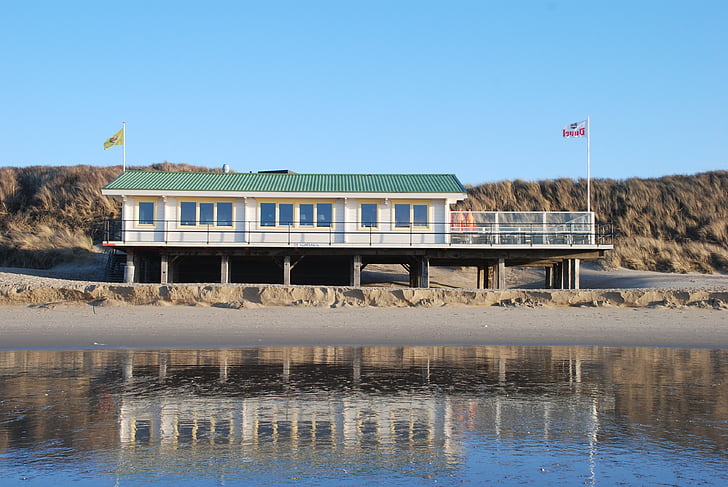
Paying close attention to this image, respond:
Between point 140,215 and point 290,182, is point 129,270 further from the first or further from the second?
point 290,182

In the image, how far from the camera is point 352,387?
1021 cm

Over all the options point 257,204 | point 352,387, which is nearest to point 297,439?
point 352,387

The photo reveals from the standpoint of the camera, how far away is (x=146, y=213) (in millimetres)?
28375

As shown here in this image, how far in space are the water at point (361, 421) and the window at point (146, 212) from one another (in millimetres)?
15797

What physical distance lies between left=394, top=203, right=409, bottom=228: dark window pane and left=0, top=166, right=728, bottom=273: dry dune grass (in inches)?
487

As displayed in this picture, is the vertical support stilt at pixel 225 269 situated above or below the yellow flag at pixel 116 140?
below

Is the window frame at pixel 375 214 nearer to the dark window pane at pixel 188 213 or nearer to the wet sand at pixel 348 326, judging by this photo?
the dark window pane at pixel 188 213

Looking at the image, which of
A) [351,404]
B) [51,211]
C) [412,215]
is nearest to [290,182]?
[412,215]

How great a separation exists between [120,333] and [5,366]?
180 inches

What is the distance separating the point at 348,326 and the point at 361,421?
9631 mm

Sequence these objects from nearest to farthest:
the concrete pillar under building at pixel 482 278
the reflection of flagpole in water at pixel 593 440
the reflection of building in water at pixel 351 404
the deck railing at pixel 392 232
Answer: the reflection of flagpole in water at pixel 593 440
the reflection of building in water at pixel 351 404
the deck railing at pixel 392 232
the concrete pillar under building at pixel 482 278

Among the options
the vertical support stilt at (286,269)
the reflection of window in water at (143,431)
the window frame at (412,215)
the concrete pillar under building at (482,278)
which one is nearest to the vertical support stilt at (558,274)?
the concrete pillar under building at (482,278)

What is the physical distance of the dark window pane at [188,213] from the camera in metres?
28.5

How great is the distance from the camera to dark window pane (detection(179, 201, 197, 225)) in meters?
28.5
